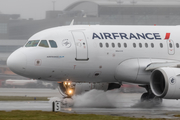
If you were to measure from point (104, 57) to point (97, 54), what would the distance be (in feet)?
1.69

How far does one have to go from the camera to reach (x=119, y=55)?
2458cm

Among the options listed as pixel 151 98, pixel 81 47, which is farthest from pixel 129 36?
pixel 151 98

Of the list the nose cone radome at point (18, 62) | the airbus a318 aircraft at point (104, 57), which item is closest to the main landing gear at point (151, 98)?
the airbus a318 aircraft at point (104, 57)

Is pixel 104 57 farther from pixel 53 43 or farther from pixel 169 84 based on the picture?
pixel 169 84

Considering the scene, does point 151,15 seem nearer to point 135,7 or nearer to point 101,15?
point 135,7

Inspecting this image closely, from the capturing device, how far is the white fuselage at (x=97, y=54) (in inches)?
908

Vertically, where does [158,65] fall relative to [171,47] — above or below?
below

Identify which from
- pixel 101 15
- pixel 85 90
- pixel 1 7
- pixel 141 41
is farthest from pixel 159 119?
pixel 1 7

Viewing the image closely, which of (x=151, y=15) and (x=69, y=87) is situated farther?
(x=151, y=15)

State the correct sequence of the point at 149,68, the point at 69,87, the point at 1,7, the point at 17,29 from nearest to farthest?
1. the point at 149,68
2. the point at 69,87
3. the point at 17,29
4. the point at 1,7

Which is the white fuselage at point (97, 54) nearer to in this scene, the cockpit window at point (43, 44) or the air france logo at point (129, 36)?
the air france logo at point (129, 36)

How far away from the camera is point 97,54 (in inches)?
950

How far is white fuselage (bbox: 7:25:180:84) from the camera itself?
23.1 meters

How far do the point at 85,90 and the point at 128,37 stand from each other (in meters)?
5.04
